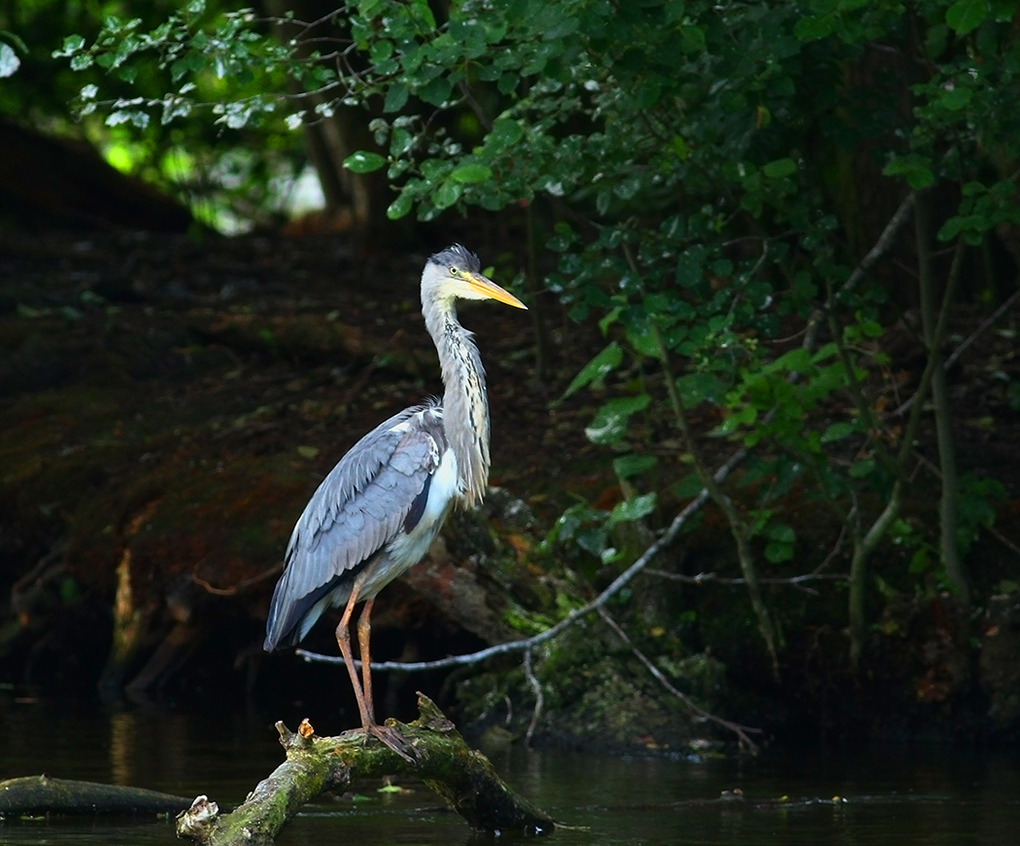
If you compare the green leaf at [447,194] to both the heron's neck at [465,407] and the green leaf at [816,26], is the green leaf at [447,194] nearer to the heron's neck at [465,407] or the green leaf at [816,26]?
the heron's neck at [465,407]

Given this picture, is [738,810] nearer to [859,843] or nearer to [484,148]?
[859,843]

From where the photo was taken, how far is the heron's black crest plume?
23.0 ft

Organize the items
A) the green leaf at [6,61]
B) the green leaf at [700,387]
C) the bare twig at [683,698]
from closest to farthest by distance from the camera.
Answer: the green leaf at [6,61] < the green leaf at [700,387] < the bare twig at [683,698]

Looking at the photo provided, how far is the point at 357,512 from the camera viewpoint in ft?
21.8

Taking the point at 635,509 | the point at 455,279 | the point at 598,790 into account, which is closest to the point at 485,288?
the point at 455,279


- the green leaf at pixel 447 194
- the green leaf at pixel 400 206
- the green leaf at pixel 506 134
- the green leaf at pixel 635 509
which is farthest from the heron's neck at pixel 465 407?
the green leaf at pixel 635 509

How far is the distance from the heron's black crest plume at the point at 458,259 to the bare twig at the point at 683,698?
2423mm

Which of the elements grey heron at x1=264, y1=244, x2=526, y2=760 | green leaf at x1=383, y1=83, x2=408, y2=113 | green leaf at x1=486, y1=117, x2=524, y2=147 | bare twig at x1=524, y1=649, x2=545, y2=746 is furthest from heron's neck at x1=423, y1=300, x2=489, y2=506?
bare twig at x1=524, y1=649, x2=545, y2=746

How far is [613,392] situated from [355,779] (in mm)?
6164

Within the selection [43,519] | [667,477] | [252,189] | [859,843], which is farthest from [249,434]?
[252,189]

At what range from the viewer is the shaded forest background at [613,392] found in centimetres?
685

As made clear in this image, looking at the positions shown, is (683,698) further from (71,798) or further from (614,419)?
(71,798)

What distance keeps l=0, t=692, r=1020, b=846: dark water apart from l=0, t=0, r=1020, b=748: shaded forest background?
62 cm

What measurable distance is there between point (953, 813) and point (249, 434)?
5.73 metres
